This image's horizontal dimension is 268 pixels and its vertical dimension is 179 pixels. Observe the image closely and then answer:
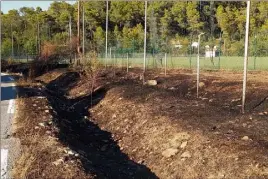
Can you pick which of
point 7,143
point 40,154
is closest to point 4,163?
point 40,154

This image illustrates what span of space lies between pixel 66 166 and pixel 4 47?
58.7 m

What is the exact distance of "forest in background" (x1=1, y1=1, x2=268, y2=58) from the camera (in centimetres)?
5219

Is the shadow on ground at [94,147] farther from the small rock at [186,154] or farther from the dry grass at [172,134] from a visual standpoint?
the small rock at [186,154]

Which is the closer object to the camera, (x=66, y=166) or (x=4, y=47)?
(x=66, y=166)

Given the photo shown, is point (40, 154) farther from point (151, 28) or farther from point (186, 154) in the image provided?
point (151, 28)

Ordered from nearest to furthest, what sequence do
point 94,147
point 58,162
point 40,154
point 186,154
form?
point 58,162
point 40,154
point 186,154
point 94,147

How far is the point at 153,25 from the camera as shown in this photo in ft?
184

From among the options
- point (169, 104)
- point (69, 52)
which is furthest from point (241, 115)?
point (69, 52)

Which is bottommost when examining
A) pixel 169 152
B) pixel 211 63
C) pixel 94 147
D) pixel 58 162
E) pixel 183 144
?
pixel 94 147

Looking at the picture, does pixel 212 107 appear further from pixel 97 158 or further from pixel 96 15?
pixel 96 15

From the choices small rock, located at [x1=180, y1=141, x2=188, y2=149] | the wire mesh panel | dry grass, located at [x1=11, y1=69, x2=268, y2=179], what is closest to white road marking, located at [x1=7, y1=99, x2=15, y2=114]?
dry grass, located at [x1=11, y1=69, x2=268, y2=179]

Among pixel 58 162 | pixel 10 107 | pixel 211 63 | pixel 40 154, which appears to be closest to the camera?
pixel 58 162

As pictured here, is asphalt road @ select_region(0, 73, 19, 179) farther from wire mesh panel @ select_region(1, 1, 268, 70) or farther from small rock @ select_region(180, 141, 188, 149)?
wire mesh panel @ select_region(1, 1, 268, 70)

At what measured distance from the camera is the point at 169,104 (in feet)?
42.8
